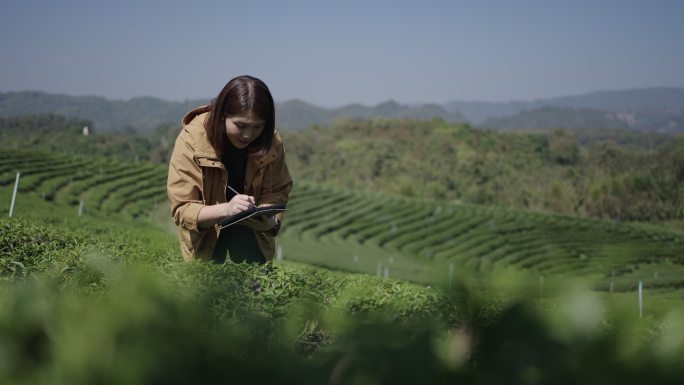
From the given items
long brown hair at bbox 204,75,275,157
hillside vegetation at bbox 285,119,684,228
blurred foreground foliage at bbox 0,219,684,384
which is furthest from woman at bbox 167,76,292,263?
hillside vegetation at bbox 285,119,684,228

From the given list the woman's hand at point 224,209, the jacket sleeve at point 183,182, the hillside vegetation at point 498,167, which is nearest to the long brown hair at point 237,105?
the jacket sleeve at point 183,182

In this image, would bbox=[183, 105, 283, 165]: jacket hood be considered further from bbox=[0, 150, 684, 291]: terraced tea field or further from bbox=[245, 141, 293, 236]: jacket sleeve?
bbox=[0, 150, 684, 291]: terraced tea field

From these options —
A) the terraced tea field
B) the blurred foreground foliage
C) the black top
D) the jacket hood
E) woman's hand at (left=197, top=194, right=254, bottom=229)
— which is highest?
the jacket hood

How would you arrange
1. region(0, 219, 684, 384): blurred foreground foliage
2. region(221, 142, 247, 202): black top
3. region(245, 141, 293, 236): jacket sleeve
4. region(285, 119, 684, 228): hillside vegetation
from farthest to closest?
region(285, 119, 684, 228): hillside vegetation
region(245, 141, 293, 236): jacket sleeve
region(221, 142, 247, 202): black top
region(0, 219, 684, 384): blurred foreground foliage

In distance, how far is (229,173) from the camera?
288 cm

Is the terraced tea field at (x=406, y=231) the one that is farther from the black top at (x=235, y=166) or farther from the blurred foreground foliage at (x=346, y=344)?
the blurred foreground foliage at (x=346, y=344)

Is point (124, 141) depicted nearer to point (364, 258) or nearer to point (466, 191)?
point (466, 191)

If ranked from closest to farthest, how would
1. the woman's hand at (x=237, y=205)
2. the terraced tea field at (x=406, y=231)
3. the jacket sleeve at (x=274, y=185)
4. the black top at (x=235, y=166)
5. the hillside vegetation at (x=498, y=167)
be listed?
the woman's hand at (x=237, y=205), the black top at (x=235, y=166), the jacket sleeve at (x=274, y=185), the terraced tea field at (x=406, y=231), the hillside vegetation at (x=498, y=167)

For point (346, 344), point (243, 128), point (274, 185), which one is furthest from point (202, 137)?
point (346, 344)

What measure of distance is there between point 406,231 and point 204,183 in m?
33.3

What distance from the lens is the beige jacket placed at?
2652 mm

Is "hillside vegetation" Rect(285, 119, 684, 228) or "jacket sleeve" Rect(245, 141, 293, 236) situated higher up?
"jacket sleeve" Rect(245, 141, 293, 236)

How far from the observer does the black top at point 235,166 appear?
2809 millimetres

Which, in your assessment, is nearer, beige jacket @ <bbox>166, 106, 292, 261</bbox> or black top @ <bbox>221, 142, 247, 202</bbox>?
beige jacket @ <bbox>166, 106, 292, 261</bbox>
